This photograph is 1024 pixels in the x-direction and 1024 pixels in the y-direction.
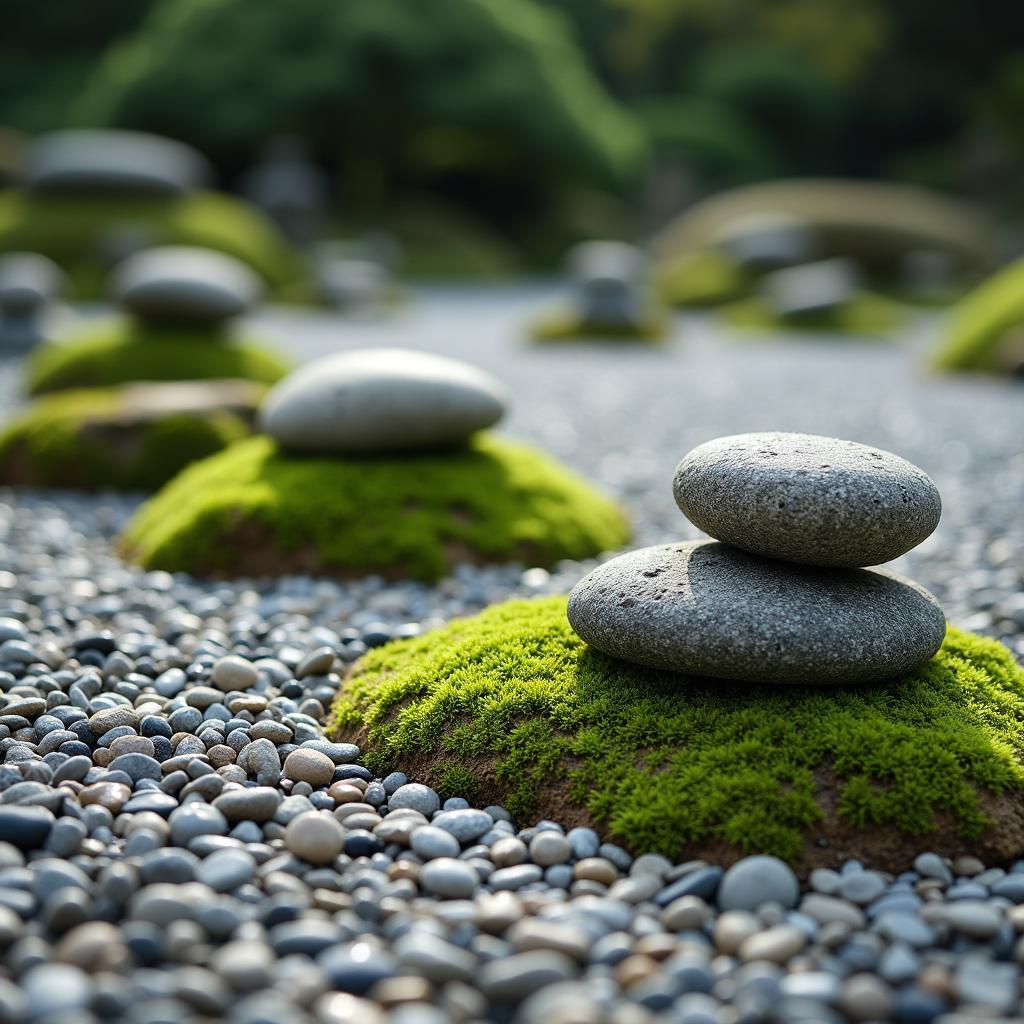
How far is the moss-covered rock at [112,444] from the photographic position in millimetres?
6902

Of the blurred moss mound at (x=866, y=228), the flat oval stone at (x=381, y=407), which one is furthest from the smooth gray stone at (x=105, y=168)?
the flat oval stone at (x=381, y=407)

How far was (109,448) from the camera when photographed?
22.8ft

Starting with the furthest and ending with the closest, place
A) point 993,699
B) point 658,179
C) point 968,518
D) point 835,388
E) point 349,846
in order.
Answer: point 658,179 < point 835,388 < point 968,518 < point 993,699 < point 349,846

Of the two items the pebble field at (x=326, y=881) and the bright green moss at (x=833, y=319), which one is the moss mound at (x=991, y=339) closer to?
the bright green moss at (x=833, y=319)

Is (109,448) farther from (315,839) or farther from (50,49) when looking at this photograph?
(50,49)

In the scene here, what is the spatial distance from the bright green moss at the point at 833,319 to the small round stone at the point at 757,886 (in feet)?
52.6

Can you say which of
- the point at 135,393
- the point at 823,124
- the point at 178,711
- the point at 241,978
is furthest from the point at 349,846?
the point at 823,124

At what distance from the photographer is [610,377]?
12578mm

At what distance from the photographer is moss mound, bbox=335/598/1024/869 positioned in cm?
272

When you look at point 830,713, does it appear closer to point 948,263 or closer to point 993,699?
point 993,699

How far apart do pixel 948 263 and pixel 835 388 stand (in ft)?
50.8

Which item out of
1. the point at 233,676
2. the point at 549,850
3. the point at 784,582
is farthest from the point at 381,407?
the point at 549,850

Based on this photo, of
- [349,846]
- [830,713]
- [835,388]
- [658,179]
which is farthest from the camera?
[658,179]

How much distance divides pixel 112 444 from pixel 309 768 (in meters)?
4.53
